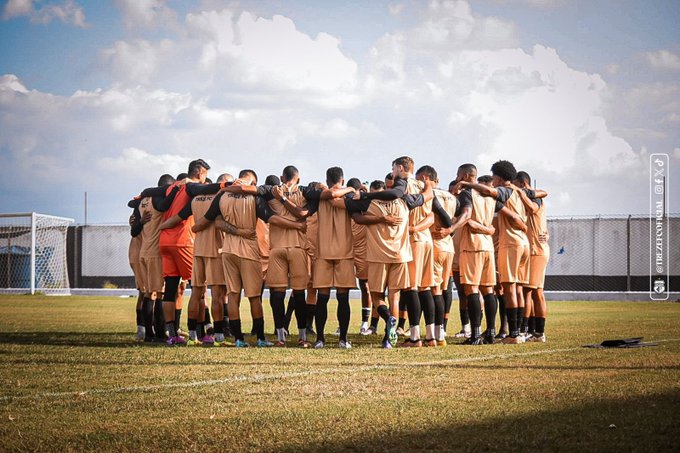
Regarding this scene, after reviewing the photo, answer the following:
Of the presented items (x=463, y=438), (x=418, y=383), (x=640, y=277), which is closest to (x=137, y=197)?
(x=418, y=383)

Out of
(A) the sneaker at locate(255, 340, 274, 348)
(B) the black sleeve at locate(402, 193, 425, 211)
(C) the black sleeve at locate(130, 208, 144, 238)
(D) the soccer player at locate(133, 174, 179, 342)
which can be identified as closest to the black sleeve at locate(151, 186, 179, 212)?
(D) the soccer player at locate(133, 174, 179, 342)

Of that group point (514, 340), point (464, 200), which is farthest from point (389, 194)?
point (514, 340)

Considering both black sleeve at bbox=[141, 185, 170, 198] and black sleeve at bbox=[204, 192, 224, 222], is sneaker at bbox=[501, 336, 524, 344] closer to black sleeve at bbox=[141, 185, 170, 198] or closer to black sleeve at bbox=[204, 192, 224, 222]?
black sleeve at bbox=[204, 192, 224, 222]

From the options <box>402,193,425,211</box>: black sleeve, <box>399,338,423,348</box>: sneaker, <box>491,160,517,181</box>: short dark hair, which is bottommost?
<box>399,338,423,348</box>: sneaker

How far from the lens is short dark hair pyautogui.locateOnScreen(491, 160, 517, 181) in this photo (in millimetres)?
13703

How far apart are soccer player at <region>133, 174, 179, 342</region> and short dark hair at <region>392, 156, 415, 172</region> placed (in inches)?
133

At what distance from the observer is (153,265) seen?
14.0 meters

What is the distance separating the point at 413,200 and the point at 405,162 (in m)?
0.55

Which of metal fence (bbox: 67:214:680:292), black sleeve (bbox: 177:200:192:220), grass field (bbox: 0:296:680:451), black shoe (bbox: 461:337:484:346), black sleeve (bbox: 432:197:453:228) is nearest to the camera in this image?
grass field (bbox: 0:296:680:451)

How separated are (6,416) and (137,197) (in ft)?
27.1

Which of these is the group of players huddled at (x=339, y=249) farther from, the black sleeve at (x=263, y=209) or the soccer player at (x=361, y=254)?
the soccer player at (x=361, y=254)

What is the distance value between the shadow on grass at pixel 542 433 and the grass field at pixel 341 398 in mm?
13

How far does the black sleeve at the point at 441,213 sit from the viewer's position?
12977mm

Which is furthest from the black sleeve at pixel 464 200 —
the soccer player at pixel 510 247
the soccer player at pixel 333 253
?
the soccer player at pixel 333 253
